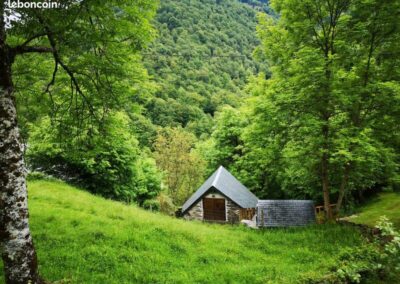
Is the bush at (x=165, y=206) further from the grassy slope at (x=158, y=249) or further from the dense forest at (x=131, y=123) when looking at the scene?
the grassy slope at (x=158, y=249)

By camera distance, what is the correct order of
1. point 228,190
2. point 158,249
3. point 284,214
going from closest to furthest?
1. point 158,249
2. point 284,214
3. point 228,190

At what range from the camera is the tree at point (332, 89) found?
41.6ft

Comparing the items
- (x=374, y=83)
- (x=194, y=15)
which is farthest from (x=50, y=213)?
(x=194, y=15)

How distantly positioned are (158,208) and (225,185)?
6657 millimetres

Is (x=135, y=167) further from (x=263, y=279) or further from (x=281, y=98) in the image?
(x=263, y=279)

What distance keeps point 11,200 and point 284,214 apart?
17516mm

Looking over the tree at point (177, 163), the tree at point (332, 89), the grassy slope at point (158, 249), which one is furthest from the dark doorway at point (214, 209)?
the tree at point (332, 89)

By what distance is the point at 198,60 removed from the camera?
132875 millimetres

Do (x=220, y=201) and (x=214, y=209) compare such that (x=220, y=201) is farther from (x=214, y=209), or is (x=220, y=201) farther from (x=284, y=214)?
(x=284, y=214)

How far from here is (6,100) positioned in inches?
248

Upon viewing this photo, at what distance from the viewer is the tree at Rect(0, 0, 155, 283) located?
6219mm

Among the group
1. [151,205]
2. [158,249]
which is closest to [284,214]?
[158,249]

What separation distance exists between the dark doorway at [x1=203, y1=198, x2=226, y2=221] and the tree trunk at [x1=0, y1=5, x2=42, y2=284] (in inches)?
944

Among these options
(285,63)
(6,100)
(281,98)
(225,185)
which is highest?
(285,63)
